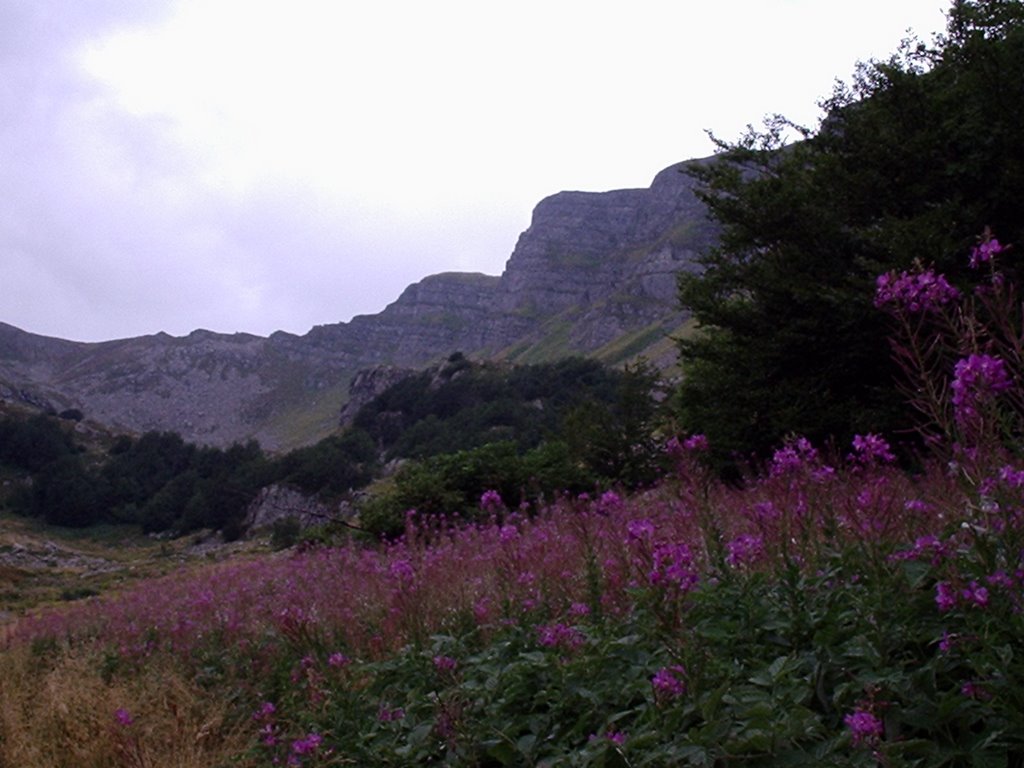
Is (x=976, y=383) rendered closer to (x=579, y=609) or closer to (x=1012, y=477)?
(x=1012, y=477)

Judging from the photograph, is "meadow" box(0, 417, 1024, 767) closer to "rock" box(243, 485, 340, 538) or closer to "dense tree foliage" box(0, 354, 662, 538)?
"dense tree foliage" box(0, 354, 662, 538)

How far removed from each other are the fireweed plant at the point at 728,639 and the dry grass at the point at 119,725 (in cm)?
4

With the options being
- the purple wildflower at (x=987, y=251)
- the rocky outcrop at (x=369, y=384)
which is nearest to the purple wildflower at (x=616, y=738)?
the purple wildflower at (x=987, y=251)

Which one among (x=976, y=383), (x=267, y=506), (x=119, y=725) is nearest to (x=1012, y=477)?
(x=976, y=383)

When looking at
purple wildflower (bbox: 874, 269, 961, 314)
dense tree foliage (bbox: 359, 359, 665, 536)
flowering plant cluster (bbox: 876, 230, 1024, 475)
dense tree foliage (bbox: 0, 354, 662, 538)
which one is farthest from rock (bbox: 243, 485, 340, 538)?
flowering plant cluster (bbox: 876, 230, 1024, 475)

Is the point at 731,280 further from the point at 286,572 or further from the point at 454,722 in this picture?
the point at 454,722

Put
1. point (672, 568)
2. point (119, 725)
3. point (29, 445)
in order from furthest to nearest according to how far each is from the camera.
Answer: point (29, 445) < point (119, 725) < point (672, 568)

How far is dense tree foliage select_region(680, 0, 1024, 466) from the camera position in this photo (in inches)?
488

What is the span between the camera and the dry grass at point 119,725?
4.68 m

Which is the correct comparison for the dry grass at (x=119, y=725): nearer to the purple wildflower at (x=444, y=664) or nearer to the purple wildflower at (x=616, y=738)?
the purple wildflower at (x=444, y=664)

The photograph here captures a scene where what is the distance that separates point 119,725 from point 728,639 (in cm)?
374

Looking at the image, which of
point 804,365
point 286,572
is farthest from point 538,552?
point 804,365

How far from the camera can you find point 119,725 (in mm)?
4961

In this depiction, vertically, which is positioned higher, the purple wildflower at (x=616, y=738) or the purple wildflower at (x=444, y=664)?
the purple wildflower at (x=444, y=664)
